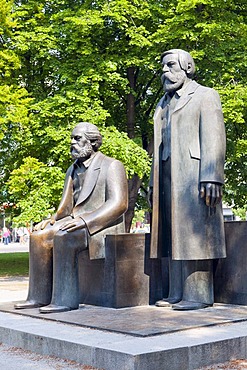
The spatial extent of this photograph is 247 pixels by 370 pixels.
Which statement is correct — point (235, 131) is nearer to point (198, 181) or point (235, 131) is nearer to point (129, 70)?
point (129, 70)

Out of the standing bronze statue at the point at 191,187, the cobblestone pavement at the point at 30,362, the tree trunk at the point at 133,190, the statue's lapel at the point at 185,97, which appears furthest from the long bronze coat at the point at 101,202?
the tree trunk at the point at 133,190

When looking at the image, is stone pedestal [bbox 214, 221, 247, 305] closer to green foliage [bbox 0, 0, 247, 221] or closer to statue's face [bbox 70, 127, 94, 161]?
statue's face [bbox 70, 127, 94, 161]

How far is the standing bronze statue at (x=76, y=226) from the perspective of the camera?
24.5ft

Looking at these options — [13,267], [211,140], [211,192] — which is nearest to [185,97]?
[211,140]

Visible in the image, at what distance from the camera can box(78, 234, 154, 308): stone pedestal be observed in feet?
25.2

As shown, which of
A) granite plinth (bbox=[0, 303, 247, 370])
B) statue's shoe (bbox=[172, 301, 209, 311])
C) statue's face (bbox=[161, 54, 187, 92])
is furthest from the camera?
statue's face (bbox=[161, 54, 187, 92])

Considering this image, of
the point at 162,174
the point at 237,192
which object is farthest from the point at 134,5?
the point at 162,174

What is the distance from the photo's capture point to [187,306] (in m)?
7.32

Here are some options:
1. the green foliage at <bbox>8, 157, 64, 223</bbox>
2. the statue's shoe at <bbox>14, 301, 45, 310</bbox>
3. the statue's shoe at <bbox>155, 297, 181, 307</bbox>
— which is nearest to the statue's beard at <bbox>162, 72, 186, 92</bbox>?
the statue's shoe at <bbox>155, 297, 181, 307</bbox>

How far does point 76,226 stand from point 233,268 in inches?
73.4

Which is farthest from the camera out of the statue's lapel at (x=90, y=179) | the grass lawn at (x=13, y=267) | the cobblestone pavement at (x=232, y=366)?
the grass lawn at (x=13, y=267)

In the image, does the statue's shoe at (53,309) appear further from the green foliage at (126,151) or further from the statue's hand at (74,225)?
the green foliage at (126,151)

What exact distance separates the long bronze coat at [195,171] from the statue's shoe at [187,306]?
49 centimetres

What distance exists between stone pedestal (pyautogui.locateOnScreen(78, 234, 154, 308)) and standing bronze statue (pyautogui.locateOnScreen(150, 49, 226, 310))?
0.25 metres
